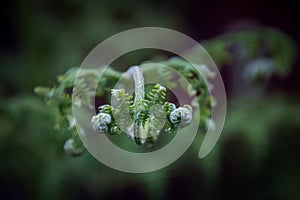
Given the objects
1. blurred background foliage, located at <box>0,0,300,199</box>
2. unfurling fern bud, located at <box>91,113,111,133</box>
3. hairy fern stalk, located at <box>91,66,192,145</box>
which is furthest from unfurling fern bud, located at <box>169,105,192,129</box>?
blurred background foliage, located at <box>0,0,300,199</box>

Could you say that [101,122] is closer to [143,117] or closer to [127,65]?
[143,117]

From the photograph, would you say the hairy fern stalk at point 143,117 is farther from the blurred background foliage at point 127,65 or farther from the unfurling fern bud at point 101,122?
the blurred background foliage at point 127,65

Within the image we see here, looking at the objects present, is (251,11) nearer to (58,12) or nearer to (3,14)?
(58,12)

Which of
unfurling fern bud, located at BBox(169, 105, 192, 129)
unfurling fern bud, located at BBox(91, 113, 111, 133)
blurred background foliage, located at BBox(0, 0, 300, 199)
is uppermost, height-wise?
blurred background foliage, located at BBox(0, 0, 300, 199)

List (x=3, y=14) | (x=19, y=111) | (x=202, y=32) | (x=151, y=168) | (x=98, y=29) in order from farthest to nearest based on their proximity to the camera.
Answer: (x=202, y=32) < (x=3, y=14) < (x=98, y=29) < (x=151, y=168) < (x=19, y=111)

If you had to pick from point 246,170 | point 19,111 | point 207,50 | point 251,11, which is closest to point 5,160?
point 19,111

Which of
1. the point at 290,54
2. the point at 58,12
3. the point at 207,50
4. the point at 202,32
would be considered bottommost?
the point at 207,50

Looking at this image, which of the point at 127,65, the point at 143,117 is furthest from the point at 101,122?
the point at 127,65

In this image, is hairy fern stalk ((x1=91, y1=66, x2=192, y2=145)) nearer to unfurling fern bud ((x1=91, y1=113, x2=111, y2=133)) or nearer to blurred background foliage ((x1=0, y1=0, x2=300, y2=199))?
unfurling fern bud ((x1=91, y1=113, x2=111, y2=133))
